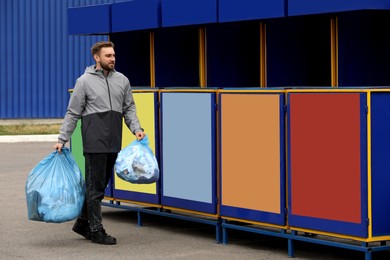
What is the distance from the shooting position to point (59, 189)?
9.13m

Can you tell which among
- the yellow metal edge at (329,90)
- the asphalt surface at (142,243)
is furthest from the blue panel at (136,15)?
the yellow metal edge at (329,90)

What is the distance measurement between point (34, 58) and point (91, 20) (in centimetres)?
1795

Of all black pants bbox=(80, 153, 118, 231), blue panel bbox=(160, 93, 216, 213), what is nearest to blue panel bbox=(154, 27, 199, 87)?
blue panel bbox=(160, 93, 216, 213)

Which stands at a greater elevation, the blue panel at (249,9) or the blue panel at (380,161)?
the blue panel at (249,9)

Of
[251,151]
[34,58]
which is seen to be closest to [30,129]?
[34,58]

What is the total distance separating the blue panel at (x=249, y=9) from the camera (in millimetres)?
8625

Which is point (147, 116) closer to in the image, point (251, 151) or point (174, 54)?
point (174, 54)

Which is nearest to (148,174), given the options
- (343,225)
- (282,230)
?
(282,230)

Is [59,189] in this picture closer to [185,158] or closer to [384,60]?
[185,158]

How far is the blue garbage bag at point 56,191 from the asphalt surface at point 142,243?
0.27 metres

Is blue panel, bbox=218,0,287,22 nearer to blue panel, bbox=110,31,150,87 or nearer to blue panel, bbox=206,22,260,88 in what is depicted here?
blue panel, bbox=206,22,260,88

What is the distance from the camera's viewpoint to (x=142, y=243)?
363 inches

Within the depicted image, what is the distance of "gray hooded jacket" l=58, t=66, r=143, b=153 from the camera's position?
29.8 ft

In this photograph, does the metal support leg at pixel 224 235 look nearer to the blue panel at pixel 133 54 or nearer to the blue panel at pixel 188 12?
the blue panel at pixel 188 12
